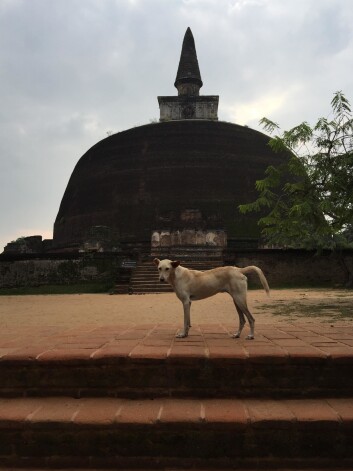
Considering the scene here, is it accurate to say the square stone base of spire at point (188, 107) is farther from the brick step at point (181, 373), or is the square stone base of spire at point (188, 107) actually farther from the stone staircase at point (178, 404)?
the brick step at point (181, 373)

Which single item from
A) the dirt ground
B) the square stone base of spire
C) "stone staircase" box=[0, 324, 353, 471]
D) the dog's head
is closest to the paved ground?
"stone staircase" box=[0, 324, 353, 471]

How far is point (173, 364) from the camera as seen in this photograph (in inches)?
85.9

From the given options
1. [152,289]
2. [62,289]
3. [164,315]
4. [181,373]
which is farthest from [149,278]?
[181,373]

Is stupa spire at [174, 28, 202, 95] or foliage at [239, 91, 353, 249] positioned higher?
stupa spire at [174, 28, 202, 95]

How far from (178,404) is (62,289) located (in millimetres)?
11391

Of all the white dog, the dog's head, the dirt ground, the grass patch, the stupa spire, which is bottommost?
the grass patch

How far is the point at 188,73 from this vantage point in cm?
2731

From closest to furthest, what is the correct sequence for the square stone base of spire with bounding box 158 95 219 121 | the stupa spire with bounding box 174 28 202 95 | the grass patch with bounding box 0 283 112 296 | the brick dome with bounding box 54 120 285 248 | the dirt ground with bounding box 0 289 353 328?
the dirt ground with bounding box 0 289 353 328, the grass patch with bounding box 0 283 112 296, the brick dome with bounding box 54 120 285 248, the square stone base of spire with bounding box 158 95 219 121, the stupa spire with bounding box 174 28 202 95

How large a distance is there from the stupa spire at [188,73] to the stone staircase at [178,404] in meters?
27.1

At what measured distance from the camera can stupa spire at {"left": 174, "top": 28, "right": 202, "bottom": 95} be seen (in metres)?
27.3

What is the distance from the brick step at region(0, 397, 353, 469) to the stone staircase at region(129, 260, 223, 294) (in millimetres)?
9366

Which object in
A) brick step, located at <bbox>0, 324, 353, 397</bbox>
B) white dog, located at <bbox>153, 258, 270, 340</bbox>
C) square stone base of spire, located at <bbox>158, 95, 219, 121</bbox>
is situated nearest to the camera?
brick step, located at <bbox>0, 324, 353, 397</bbox>

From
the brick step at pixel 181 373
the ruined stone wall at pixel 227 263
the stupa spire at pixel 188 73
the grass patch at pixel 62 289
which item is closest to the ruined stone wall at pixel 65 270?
the ruined stone wall at pixel 227 263

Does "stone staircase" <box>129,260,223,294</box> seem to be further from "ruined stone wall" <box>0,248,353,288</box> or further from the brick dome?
the brick dome
